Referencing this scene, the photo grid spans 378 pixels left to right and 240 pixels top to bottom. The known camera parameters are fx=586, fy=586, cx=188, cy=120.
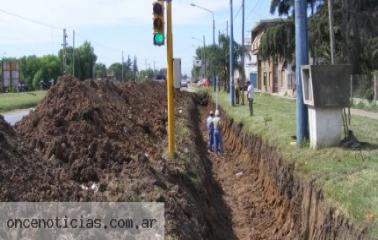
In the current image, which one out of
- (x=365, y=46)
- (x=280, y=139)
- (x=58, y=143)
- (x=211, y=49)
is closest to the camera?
(x=58, y=143)

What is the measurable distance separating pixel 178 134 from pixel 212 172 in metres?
1.73

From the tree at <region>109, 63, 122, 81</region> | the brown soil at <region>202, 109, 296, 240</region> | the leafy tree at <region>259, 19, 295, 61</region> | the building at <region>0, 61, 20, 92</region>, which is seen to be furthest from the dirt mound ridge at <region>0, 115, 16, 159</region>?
the tree at <region>109, 63, 122, 81</region>

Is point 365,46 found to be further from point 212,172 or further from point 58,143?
point 58,143

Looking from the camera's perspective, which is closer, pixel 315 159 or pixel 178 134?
pixel 315 159

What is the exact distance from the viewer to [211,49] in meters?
56.6

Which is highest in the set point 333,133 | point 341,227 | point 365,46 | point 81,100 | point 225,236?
point 365,46

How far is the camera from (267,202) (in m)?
14.1

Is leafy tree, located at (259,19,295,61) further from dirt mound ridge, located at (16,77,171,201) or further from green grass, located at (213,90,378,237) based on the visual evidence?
dirt mound ridge, located at (16,77,171,201)

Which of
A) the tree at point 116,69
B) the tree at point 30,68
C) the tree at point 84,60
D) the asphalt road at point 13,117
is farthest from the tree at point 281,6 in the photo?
the tree at point 116,69

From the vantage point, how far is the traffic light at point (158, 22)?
1240 centimetres

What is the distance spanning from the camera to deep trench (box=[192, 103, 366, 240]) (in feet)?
30.8

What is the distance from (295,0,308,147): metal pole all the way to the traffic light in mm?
3933

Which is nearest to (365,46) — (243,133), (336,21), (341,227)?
(336,21)

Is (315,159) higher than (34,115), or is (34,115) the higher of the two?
(34,115)
